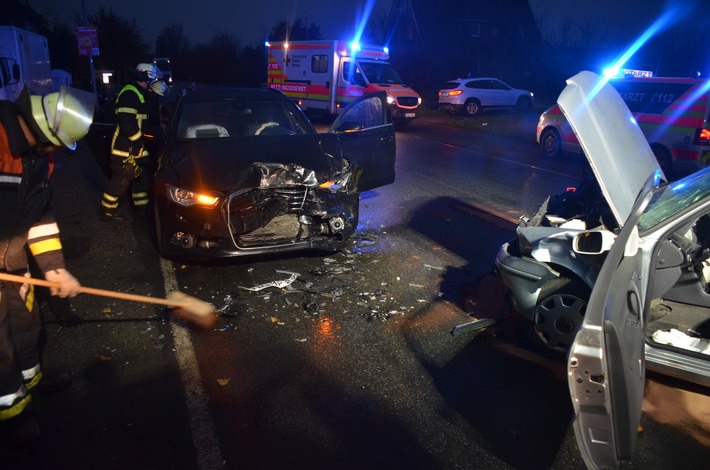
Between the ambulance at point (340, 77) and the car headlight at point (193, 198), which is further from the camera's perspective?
the ambulance at point (340, 77)

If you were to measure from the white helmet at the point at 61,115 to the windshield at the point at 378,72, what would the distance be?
52.2ft

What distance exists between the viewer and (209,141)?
5.56m

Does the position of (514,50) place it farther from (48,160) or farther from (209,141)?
(48,160)

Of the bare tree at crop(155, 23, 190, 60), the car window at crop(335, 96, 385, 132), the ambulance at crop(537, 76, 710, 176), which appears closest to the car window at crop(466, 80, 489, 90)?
the ambulance at crop(537, 76, 710, 176)

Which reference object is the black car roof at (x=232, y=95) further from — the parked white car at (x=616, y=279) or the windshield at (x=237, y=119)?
the parked white car at (x=616, y=279)

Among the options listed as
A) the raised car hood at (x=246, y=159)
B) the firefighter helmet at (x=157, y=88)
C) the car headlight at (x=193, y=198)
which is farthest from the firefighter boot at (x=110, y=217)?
the car headlight at (x=193, y=198)

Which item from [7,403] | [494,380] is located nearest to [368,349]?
[494,380]

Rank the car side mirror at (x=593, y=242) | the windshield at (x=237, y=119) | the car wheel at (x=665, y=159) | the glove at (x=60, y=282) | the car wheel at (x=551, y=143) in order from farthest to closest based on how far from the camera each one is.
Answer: the car wheel at (x=551, y=143), the car wheel at (x=665, y=159), the windshield at (x=237, y=119), the car side mirror at (x=593, y=242), the glove at (x=60, y=282)

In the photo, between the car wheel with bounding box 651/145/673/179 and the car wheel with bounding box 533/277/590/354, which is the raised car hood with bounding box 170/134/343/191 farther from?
the car wheel with bounding box 651/145/673/179

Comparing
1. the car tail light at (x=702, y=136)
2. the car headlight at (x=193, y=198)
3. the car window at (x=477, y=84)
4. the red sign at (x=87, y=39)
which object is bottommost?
the car headlight at (x=193, y=198)

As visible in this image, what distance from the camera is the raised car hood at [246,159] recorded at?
15.4 ft

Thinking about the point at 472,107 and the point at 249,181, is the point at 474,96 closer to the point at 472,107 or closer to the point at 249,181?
the point at 472,107

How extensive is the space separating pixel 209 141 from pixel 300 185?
137 cm

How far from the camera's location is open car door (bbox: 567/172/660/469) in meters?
2.00
